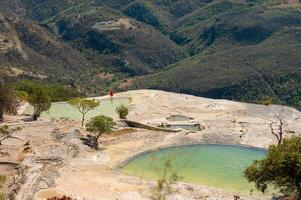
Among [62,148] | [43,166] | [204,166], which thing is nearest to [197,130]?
[204,166]

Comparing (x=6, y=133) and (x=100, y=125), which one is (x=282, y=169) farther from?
(x=6, y=133)

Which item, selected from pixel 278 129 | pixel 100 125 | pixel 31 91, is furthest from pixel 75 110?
pixel 278 129

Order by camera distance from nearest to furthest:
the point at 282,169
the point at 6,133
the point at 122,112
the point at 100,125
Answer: the point at 282,169 < the point at 6,133 < the point at 100,125 < the point at 122,112

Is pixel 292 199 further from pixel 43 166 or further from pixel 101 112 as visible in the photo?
pixel 101 112

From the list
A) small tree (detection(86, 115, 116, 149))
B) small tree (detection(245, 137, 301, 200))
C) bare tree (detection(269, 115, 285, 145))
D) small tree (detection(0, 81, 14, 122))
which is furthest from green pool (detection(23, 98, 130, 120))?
small tree (detection(245, 137, 301, 200))

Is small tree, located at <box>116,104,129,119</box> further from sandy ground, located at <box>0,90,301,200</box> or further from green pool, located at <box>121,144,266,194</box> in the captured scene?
green pool, located at <box>121,144,266,194</box>

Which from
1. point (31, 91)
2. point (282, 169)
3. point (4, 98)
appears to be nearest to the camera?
point (282, 169)
